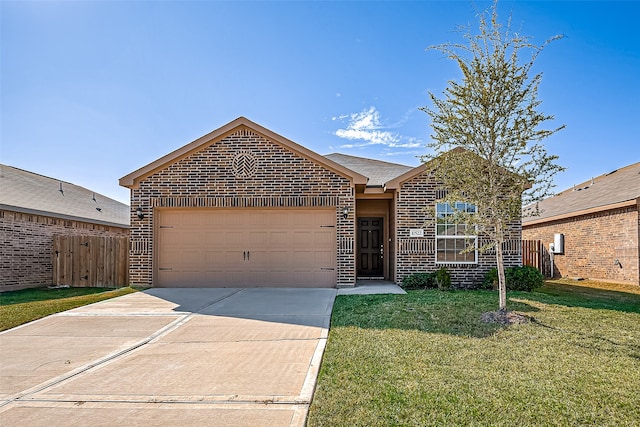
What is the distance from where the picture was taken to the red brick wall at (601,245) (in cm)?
1297

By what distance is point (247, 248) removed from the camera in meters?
11.5

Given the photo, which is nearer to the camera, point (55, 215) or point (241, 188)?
point (241, 188)

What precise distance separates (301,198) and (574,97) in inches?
308

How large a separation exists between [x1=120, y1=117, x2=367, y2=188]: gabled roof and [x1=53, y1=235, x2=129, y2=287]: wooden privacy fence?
2717 mm

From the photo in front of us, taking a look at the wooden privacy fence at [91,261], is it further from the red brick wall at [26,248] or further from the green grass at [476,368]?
the green grass at [476,368]

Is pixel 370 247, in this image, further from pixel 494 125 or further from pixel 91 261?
pixel 91 261

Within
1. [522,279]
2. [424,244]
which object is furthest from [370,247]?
[522,279]

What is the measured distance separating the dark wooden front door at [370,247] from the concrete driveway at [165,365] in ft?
17.5

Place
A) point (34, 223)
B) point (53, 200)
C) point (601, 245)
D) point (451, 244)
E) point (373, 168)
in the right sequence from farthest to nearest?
1. point (53, 200)
2. point (373, 168)
3. point (601, 245)
4. point (34, 223)
5. point (451, 244)

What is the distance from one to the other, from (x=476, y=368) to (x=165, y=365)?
363 centimetres

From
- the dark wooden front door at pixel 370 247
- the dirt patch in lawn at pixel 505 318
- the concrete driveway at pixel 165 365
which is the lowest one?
the concrete driveway at pixel 165 365

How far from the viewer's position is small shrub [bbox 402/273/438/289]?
11200mm

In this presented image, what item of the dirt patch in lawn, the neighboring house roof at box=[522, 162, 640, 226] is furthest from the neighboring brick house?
the neighboring house roof at box=[522, 162, 640, 226]

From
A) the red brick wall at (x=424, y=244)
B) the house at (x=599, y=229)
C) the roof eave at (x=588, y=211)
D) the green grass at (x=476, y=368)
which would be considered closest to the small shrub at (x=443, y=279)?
the red brick wall at (x=424, y=244)
